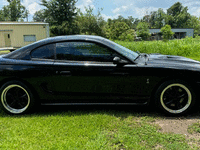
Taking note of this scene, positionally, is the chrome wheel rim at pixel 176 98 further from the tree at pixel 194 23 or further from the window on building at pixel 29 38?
the tree at pixel 194 23

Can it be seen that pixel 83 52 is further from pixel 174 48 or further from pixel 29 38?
pixel 29 38

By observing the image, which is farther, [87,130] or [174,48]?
[174,48]

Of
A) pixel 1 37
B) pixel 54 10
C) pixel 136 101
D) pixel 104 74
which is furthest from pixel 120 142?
pixel 54 10

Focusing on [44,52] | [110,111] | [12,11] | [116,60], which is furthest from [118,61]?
[12,11]

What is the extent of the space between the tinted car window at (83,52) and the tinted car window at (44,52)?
0.37 ft

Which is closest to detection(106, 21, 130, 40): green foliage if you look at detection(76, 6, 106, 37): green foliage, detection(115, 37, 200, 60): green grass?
detection(76, 6, 106, 37): green foliage

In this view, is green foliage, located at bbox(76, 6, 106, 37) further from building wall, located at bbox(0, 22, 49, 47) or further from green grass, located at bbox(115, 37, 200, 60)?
green grass, located at bbox(115, 37, 200, 60)

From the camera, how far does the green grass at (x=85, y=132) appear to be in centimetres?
245

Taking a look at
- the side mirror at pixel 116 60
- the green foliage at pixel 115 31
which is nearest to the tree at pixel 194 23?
the green foliage at pixel 115 31

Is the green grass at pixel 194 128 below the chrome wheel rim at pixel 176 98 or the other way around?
below

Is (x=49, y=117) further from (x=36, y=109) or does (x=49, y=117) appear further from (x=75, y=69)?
(x=75, y=69)

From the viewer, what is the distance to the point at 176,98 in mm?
3203

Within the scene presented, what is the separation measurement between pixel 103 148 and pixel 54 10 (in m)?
Result: 45.7

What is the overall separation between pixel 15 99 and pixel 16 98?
1.2 inches
